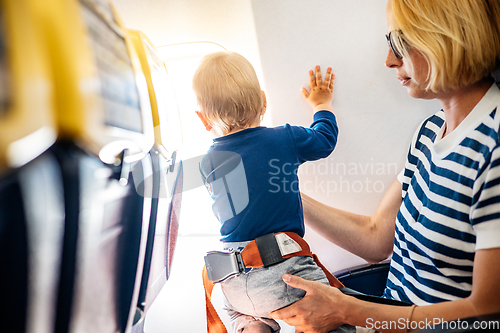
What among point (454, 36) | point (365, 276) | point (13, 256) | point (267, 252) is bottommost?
point (365, 276)

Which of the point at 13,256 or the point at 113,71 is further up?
the point at 113,71

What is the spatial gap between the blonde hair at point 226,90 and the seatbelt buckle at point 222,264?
0.26 m

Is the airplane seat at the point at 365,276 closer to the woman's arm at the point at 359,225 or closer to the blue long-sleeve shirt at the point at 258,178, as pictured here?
the woman's arm at the point at 359,225

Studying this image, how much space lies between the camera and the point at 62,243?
0.32 metres

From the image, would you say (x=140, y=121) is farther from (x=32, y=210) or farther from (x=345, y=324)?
(x=345, y=324)

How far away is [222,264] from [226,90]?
0.35 m

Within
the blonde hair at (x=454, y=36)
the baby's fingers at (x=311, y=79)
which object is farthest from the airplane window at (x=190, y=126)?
the blonde hair at (x=454, y=36)

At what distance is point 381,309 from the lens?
0.61 metres

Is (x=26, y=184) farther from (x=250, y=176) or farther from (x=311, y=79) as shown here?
(x=311, y=79)

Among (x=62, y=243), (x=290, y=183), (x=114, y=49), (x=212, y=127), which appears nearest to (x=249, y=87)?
(x=212, y=127)

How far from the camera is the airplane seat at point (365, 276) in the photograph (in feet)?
2.99

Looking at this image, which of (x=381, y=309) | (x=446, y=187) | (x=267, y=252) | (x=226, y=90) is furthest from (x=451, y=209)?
(x=226, y=90)

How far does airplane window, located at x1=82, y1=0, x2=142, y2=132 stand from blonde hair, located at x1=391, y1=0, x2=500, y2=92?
0.49m

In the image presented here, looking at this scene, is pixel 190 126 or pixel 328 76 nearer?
pixel 190 126
